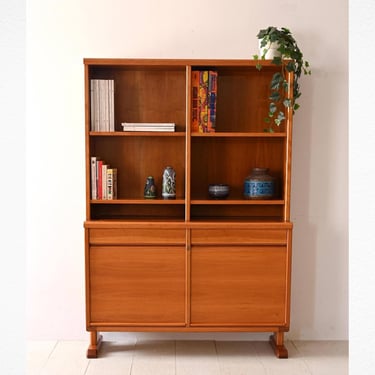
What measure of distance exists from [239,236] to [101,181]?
885mm

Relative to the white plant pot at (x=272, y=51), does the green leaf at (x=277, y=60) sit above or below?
below

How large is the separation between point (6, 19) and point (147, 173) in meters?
2.50

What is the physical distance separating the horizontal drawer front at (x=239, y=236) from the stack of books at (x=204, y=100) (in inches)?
23.9

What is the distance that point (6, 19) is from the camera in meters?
0.86

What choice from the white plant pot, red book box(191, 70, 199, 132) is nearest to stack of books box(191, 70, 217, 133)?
red book box(191, 70, 199, 132)

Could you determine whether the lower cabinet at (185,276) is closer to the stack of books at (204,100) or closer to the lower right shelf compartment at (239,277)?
the lower right shelf compartment at (239,277)

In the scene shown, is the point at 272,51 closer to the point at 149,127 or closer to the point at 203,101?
the point at 203,101

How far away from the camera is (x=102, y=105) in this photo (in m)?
3.11

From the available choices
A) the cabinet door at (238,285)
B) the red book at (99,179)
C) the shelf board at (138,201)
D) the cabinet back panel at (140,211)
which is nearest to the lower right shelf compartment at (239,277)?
the cabinet door at (238,285)

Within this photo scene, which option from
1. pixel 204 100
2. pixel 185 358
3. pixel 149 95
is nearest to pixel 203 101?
pixel 204 100

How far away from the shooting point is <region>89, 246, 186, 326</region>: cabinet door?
3.04m

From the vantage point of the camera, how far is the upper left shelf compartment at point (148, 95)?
3.29 meters
